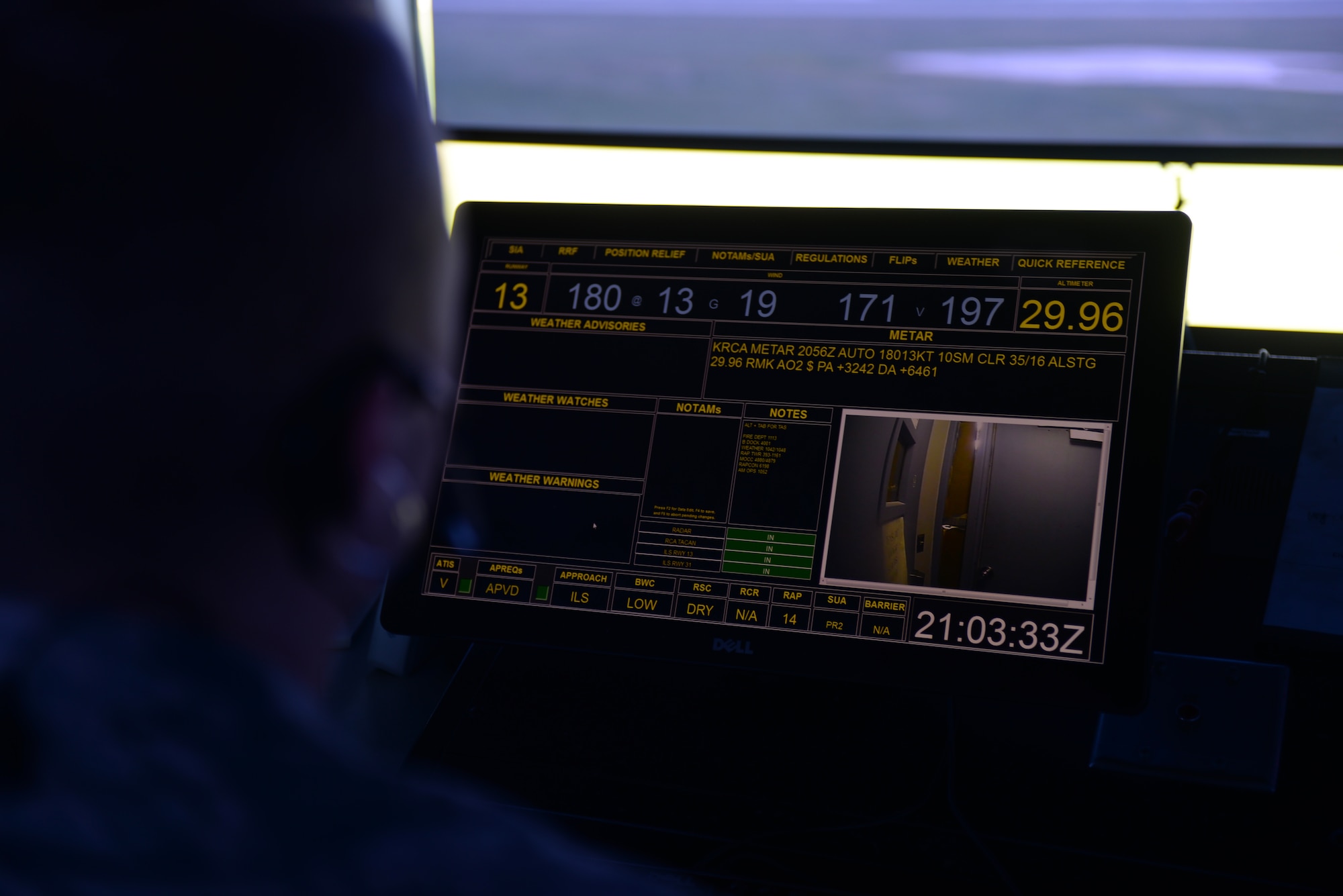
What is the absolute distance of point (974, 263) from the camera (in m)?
0.75

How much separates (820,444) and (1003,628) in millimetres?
195

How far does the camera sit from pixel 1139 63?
228 cm

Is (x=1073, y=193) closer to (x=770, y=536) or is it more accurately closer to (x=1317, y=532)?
(x=1317, y=532)

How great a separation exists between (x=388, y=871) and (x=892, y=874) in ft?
1.60

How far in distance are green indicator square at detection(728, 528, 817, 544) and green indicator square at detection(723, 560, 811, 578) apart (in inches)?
0.8

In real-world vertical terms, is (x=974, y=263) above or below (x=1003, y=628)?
above

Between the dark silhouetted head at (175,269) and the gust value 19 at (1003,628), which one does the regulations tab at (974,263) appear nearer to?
the gust value 19 at (1003,628)

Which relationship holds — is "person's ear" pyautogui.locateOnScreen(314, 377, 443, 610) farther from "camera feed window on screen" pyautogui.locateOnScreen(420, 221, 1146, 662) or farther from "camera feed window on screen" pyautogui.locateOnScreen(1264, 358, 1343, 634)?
"camera feed window on screen" pyautogui.locateOnScreen(1264, 358, 1343, 634)

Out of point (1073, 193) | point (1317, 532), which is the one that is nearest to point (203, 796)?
point (1317, 532)

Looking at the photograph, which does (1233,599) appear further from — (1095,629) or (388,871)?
(388,871)

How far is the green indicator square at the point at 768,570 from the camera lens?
0.72 metres

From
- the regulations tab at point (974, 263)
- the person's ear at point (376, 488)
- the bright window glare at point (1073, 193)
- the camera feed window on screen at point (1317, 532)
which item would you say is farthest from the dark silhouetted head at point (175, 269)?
the bright window glare at point (1073, 193)

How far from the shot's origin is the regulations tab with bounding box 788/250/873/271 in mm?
767

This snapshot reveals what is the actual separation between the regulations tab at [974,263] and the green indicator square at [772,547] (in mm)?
252
